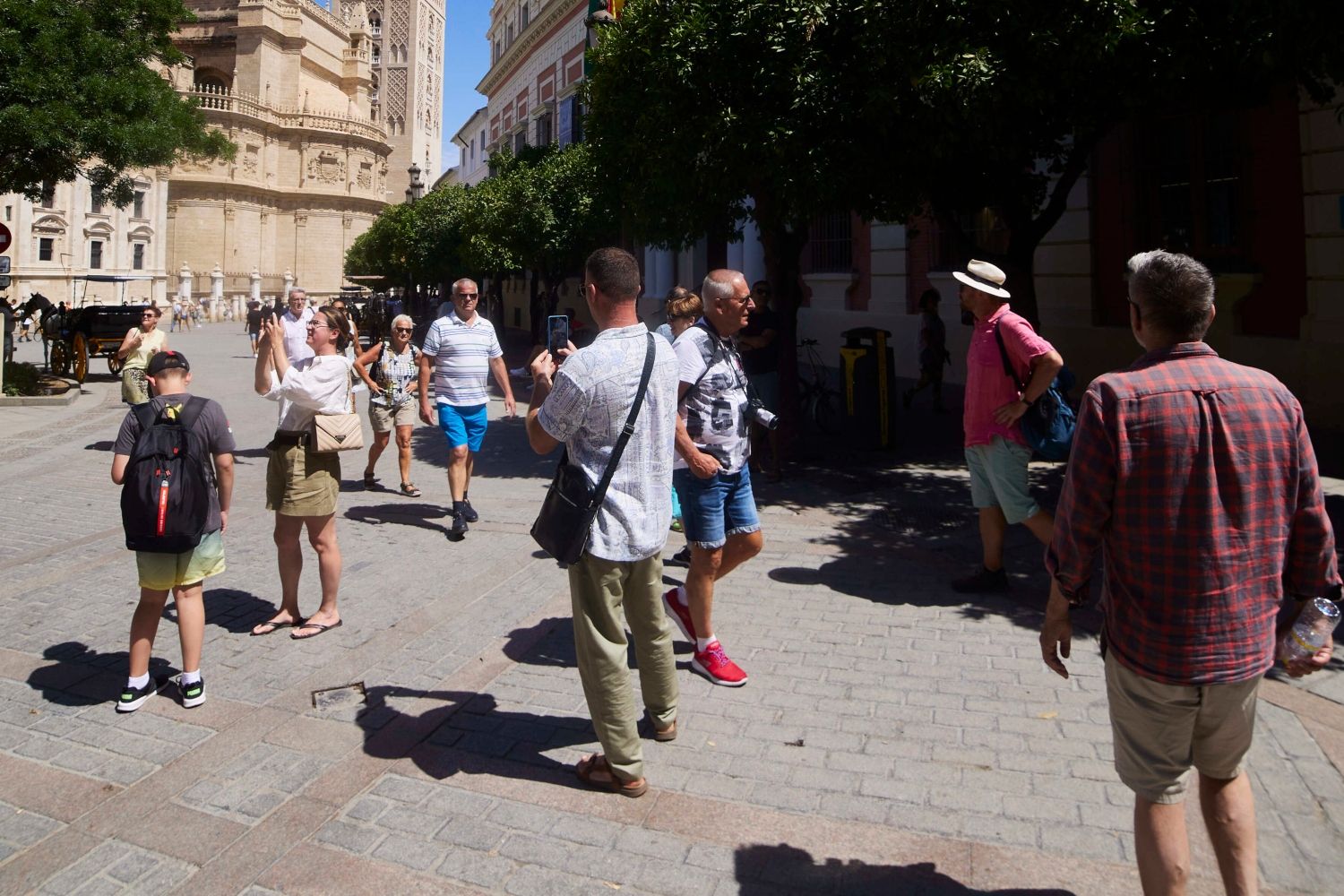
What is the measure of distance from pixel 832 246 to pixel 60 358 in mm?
15545

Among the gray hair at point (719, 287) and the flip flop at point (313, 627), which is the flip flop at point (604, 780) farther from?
the flip flop at point (313, 627)

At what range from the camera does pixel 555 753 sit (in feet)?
13.3

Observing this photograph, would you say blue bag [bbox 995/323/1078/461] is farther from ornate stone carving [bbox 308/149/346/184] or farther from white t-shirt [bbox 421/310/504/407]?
ornate stone carving [bbox 308/149/346/184]

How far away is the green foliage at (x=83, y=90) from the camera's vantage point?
15328mm

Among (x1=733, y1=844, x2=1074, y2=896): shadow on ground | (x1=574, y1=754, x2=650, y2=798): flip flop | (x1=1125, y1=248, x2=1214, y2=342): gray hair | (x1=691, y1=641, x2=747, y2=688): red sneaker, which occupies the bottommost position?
(x1=733, y1=844, x2=1074, y2=896): shadow on ground

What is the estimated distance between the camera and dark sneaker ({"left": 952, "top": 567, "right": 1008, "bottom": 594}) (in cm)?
615

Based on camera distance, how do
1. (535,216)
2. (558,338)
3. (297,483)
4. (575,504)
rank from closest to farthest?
(575,504) < (558,338) < (297,483) < (535,216)

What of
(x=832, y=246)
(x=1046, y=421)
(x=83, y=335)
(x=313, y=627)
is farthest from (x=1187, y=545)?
(x=83, y=335)

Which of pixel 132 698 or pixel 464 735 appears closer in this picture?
pixel 464 735

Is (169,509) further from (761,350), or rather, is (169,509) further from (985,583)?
(761,350)

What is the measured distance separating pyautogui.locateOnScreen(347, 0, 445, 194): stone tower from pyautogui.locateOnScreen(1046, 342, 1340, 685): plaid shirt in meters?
115

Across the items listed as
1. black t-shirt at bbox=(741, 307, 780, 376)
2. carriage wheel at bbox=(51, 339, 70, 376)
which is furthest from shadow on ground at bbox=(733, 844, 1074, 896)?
carriage wheel at bbox=(51, 339, 70, 376)

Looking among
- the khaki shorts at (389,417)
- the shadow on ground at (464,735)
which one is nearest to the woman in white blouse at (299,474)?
the shadow on ground at (464,735)

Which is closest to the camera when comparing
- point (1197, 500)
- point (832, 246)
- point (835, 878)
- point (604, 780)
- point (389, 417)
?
point (1197, 500)
